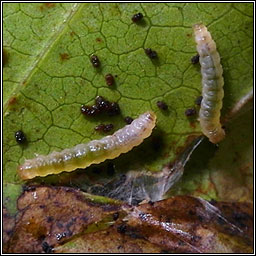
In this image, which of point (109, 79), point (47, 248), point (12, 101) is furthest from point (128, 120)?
point (47, 248)

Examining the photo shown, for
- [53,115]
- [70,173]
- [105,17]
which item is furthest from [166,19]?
[70,173]

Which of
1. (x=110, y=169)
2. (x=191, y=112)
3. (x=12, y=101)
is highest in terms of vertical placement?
(x=191, y=112)

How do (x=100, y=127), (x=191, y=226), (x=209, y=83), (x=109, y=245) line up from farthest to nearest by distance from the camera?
1. (x=100, y=127)
2. (x=209, y=83)
3. (x=191, y=226)
4. (x=109, y=245)

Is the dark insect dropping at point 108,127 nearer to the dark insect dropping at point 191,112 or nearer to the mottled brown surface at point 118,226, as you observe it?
the mottled brown surface at point 118,226

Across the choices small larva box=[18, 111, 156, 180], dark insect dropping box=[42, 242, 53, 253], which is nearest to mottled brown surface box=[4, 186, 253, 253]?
dark insect dropping box=[42, 242, 53, 253]

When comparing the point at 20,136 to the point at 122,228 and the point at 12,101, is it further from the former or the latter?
the point at 122,228

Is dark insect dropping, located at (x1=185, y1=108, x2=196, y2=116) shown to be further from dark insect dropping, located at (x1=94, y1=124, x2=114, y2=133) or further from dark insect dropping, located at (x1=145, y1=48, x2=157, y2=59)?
dark insect dropping, located at (x1=94, y1=124, x2=114, y2=133)

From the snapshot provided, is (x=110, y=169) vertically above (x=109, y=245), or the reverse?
(x=110, y=169)
